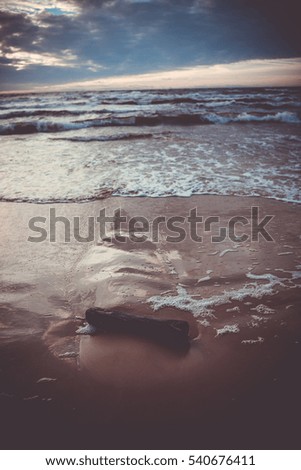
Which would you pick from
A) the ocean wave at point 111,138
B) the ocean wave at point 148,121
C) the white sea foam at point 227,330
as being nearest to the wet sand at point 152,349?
the white sea foam at point 227,330

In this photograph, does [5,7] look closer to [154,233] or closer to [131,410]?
[154,233]

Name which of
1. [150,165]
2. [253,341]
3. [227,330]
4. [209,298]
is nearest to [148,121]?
[150,165]

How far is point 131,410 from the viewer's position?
163 centimetres

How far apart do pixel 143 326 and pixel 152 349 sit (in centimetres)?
18

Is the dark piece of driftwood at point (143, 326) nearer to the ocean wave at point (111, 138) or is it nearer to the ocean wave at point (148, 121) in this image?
the ocean wave at point (111, 138)

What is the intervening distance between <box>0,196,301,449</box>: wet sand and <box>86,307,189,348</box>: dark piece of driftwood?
0.24ft

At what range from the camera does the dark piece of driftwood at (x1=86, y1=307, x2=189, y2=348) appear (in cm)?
199

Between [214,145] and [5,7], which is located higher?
[5,7]

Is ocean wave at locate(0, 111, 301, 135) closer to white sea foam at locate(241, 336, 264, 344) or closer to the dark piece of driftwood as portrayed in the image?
the dark piece of driftwood

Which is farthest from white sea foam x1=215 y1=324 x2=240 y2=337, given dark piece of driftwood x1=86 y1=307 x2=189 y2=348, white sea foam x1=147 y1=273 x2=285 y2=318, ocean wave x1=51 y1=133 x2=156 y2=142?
ocean wave x1=51 y1=133 x2=156 y2=142

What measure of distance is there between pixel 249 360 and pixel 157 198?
3546 mm

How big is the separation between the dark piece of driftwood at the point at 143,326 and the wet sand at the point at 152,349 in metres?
0.07
